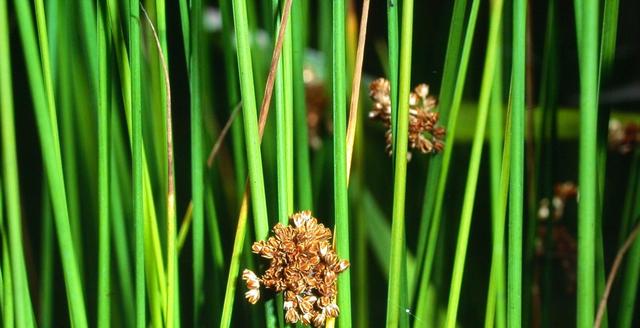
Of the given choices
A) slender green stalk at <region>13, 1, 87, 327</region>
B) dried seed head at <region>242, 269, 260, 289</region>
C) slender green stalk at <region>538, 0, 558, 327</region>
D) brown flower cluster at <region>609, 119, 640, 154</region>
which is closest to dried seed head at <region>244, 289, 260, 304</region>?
dried seed head at <region>242, 269, 260, 289</region>

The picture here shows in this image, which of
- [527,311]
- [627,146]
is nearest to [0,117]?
[527,311]

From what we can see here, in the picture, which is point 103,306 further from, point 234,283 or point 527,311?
point 527,311

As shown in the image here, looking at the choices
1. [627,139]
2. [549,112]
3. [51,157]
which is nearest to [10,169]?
[51,157]

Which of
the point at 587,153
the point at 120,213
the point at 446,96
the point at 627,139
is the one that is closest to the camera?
the point at 587,153

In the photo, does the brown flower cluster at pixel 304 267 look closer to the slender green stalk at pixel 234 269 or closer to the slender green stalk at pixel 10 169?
the slender green stalk at pixel 234 269

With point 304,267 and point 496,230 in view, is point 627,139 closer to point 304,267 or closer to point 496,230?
Answer: point 496,230

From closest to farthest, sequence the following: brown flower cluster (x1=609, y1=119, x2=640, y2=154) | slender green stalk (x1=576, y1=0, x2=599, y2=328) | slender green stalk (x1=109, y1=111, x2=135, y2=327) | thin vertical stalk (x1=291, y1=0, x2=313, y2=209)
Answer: slender green stalk (x1=576, y1=0, x2=599, y2=328) < thin vertical stalk (x1=291, y1=0, x2=313, y2=209) < slender green stalk (x1=109, y1=111, x2=135, y2=327) < brown flower cluster (x1=609, y1=119, x2=640, y2=154)

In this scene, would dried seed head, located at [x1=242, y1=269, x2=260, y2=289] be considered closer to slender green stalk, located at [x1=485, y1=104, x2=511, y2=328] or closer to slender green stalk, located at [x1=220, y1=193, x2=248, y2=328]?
slender green stalk, located at [x1=220, y1=193, x2=248, y2=328]
